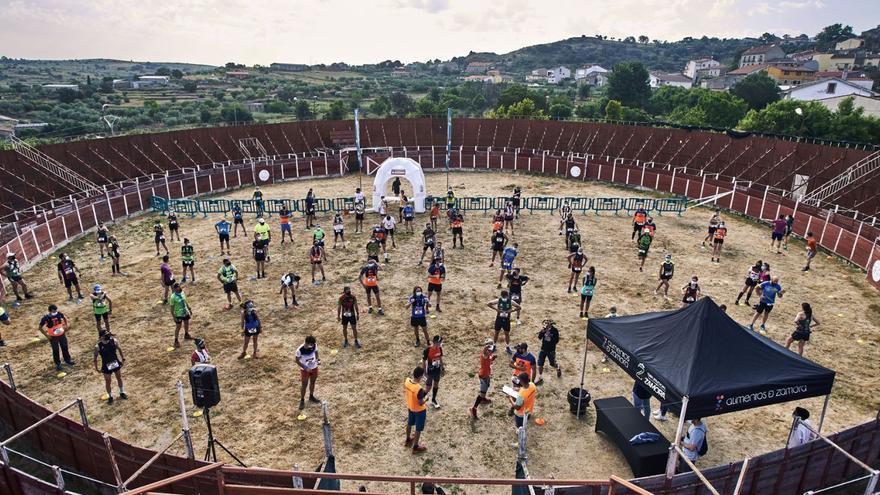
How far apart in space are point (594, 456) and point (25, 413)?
1135 centimetres

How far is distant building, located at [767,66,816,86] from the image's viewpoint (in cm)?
11275

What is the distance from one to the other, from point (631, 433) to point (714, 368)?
2131 mm

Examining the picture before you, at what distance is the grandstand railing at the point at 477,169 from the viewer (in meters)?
22.2

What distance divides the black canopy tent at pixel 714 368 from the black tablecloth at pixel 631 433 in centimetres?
103

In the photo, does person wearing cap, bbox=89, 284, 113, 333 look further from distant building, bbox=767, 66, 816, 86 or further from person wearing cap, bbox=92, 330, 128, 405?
distant building, bbox=767, 66, 816, 86

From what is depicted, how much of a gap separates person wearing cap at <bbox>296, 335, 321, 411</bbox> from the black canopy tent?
21.7 feet

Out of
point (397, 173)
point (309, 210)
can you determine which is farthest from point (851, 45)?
point (309, 210)

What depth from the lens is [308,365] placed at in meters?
11.3

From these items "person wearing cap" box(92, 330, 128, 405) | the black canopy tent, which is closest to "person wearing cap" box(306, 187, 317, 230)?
"person wearing cap" box(92, 330, 128, 405)

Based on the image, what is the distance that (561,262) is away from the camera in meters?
21.2

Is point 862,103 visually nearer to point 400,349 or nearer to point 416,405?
point 400,349

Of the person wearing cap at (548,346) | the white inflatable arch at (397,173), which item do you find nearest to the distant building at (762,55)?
the white inflatable arch at (397,173)

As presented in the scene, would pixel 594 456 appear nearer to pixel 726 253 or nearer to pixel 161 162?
pixel 726 253

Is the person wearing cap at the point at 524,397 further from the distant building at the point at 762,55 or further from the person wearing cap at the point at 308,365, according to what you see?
the distant building at the point at 762,55
